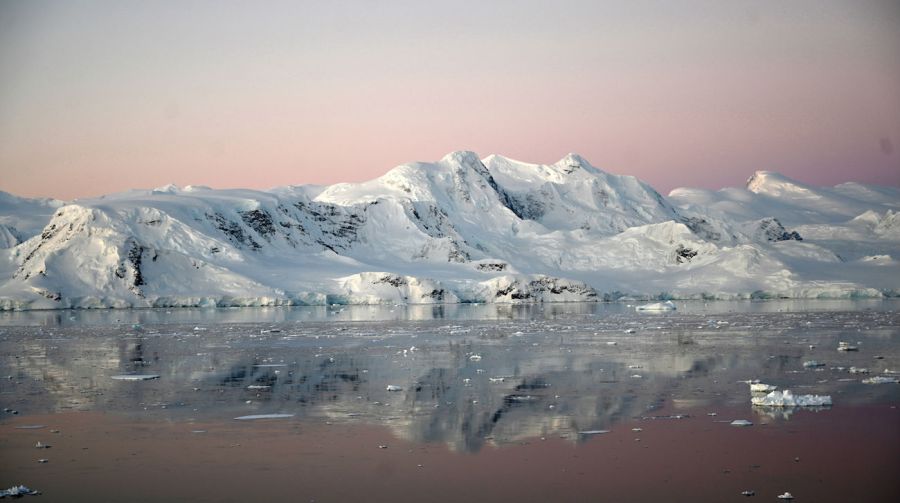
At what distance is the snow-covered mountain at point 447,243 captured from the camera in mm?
90875

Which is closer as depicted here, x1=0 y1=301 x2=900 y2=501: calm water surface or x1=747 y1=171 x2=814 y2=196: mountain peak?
x1=0 y1=301 x2=900 y2=501: calm water surface

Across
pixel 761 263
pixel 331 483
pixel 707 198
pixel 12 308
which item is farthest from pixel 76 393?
pixel 707 198

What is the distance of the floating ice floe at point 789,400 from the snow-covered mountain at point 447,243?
73808mm

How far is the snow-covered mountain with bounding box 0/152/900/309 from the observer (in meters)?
90.9

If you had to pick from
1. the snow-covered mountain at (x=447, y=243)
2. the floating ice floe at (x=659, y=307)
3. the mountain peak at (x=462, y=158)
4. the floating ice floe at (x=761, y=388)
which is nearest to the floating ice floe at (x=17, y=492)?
the floating ice floe at (x=761, y=388)

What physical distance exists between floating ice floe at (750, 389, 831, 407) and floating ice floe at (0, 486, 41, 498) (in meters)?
13.7

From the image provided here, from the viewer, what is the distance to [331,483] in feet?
44.6

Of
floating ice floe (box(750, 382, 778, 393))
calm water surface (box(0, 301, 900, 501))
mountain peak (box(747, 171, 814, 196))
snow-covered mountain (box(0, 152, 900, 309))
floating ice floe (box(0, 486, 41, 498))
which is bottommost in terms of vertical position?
floating ice floe (box(0, 486, 41, 498))

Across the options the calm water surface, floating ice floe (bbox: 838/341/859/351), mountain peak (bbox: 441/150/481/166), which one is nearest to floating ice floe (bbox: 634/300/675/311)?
the calm water surface

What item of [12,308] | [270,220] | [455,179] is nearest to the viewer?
[12,308]

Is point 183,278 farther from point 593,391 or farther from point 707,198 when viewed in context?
point 707,198

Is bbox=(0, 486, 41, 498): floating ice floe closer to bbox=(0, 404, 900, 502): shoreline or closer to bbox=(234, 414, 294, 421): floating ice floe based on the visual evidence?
bbox=(0, 404, 900, 502): shoreline

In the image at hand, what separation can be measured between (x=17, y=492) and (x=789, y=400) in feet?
47.6

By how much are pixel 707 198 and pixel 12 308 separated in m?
134
